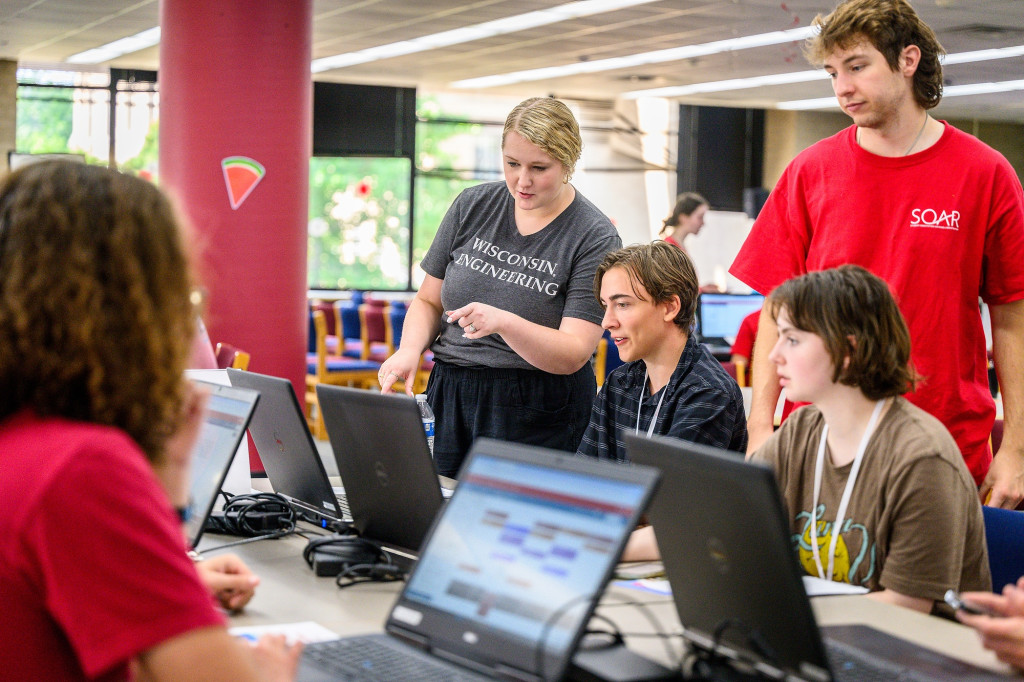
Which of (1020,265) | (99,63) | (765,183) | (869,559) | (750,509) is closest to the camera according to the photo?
(750,509)

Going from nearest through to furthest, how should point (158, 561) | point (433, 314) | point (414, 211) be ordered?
1. point (158, 561)
2. point (433, 314)
3. point (414, 211)

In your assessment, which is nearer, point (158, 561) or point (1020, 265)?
point (158, 561)

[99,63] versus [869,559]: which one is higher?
[99,63]

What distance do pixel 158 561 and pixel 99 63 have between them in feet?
38.7

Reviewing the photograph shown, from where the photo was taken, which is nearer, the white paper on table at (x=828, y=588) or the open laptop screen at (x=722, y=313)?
the white paper on table at (x=828, y=588)

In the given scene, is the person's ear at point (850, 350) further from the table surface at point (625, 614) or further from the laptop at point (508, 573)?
the laptop at point (508, 573)

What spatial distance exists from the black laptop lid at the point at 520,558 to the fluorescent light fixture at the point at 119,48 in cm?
920

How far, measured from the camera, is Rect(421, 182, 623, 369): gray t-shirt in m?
2.67

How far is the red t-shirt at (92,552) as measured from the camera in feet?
2.97

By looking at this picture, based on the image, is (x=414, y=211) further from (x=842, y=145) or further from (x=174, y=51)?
(x=842, y=145)

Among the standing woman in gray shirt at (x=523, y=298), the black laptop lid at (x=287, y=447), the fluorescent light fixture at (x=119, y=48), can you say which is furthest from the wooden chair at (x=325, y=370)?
Result: the black laptop lid at (x=287, y=447)

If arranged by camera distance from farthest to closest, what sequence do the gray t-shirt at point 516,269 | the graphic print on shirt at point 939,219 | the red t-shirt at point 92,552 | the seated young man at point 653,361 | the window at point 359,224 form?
the window at point 359,224, the gray t-shirt at point 516,269, the seated young man at point 653,361, the graphic print on shirt at point 939,219, the red t-shirt at point 92,552

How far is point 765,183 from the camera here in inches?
587

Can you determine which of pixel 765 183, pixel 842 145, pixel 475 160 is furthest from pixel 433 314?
pixel 765 183
